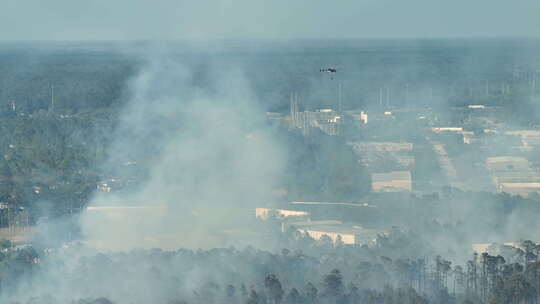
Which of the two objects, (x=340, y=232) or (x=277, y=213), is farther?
(x=277, y=213)

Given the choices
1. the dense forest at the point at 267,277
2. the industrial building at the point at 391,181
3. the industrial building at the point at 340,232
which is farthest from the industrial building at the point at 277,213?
the industrial building at the point at 391,181

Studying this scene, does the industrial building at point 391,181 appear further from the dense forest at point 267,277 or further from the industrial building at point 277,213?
the dense forest at point 267,277

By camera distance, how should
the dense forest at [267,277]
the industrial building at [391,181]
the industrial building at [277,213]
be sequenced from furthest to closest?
the industrial building at [391,181] < the industrial building at [277,213] < the dense forest at [267,277]

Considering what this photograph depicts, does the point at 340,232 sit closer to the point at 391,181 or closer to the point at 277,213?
the point at 277,213

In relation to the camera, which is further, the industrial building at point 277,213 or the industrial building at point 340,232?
the industrial building at point 277,213

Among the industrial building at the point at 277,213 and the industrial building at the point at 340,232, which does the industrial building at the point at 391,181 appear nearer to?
the industrial building at the point at 277,213

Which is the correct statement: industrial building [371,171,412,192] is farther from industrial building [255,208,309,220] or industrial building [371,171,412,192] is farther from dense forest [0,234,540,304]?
dense forest [0,234,540,304]

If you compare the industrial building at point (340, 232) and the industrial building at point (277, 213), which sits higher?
the industrial building at point (277, 213)

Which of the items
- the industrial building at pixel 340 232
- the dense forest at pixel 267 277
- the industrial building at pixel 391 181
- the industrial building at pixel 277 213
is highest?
the industrial building at pixel 391 181

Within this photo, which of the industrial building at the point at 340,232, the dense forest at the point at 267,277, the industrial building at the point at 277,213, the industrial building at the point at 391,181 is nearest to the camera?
the dense forest at the point at 267,277

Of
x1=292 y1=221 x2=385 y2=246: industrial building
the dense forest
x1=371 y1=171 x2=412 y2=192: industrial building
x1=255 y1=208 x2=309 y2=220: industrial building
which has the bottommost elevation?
the dense forest

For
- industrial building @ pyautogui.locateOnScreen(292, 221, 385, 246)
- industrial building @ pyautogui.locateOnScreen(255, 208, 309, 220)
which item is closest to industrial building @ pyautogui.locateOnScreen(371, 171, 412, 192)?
industrial building @ pyautogui.locateOnScreen(255, 208, 309, 220)

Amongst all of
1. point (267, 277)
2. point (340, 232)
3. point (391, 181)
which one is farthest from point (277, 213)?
point (267, 277)

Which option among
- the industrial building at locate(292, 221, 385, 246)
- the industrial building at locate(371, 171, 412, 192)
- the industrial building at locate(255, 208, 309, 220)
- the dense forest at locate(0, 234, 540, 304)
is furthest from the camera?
the industrial building at locate(371, 171, 412, 192)
